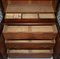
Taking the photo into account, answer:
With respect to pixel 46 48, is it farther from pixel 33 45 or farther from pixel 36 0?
pixel 36 0

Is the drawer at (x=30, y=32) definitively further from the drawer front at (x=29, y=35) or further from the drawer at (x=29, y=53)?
the drawer at (x=29, y=53)

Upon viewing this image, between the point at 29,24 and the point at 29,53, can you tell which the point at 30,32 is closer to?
the point at 29,24

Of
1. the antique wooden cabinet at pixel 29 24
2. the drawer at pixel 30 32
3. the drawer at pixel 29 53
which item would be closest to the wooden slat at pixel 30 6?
the antique wooden cabinet at pixel 29 24

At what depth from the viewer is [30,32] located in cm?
96

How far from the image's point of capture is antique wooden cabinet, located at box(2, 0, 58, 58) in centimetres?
97

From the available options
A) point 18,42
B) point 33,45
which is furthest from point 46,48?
point 18,42

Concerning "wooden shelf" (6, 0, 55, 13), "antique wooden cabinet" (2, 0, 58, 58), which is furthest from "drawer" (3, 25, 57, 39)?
"wooden shelf" (6, 0, 55, 13)

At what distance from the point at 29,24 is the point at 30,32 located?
66mm

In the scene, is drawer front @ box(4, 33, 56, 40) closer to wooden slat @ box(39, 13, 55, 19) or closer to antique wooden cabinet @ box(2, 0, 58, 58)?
antique wooden cabinet @ box(2, 0, 58, 58)

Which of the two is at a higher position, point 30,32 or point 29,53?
point 30,32

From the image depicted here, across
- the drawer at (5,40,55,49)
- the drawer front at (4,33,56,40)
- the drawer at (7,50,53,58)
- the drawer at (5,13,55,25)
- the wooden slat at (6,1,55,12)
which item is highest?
the wooden slat at (6,1,55,12)

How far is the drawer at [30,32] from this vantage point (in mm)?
960

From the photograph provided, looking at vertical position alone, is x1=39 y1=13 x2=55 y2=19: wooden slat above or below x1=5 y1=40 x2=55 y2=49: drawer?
above

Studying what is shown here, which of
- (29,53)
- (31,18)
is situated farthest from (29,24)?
(29,53)
